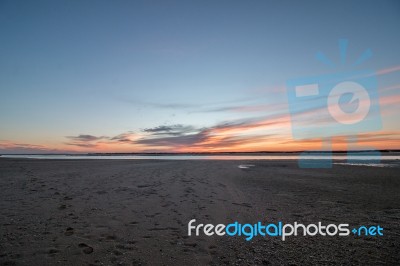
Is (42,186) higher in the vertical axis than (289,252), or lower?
higher

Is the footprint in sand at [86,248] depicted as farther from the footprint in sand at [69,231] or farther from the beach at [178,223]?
the footprint in sand at [69,231]

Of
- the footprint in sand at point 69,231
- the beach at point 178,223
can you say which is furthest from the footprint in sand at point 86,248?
the footprint in sand at point 69,231

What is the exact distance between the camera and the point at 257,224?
26.0ft

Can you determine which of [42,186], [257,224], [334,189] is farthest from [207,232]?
[42,186]

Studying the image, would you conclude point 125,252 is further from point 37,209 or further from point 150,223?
point 37,209

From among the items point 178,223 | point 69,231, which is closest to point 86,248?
point 69,231

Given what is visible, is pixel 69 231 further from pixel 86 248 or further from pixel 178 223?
pixel 178 223

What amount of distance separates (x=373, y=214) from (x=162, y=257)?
26.1 ft

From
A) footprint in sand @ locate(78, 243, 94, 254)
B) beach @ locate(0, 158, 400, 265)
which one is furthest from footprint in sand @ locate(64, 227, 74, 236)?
footprint in sand @ locate(78, 243, 94, 254)

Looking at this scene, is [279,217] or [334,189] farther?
[334,189]

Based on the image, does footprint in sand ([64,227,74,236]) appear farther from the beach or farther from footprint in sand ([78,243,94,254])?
footprint in sand ([78,243,94,254])

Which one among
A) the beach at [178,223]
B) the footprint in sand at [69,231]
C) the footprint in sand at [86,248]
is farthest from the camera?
the footprint in sand at [69,231]

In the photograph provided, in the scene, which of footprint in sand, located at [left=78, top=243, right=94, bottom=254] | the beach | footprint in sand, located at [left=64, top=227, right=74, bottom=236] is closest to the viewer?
the beach

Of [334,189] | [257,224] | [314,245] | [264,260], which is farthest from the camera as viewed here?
[334,189]
